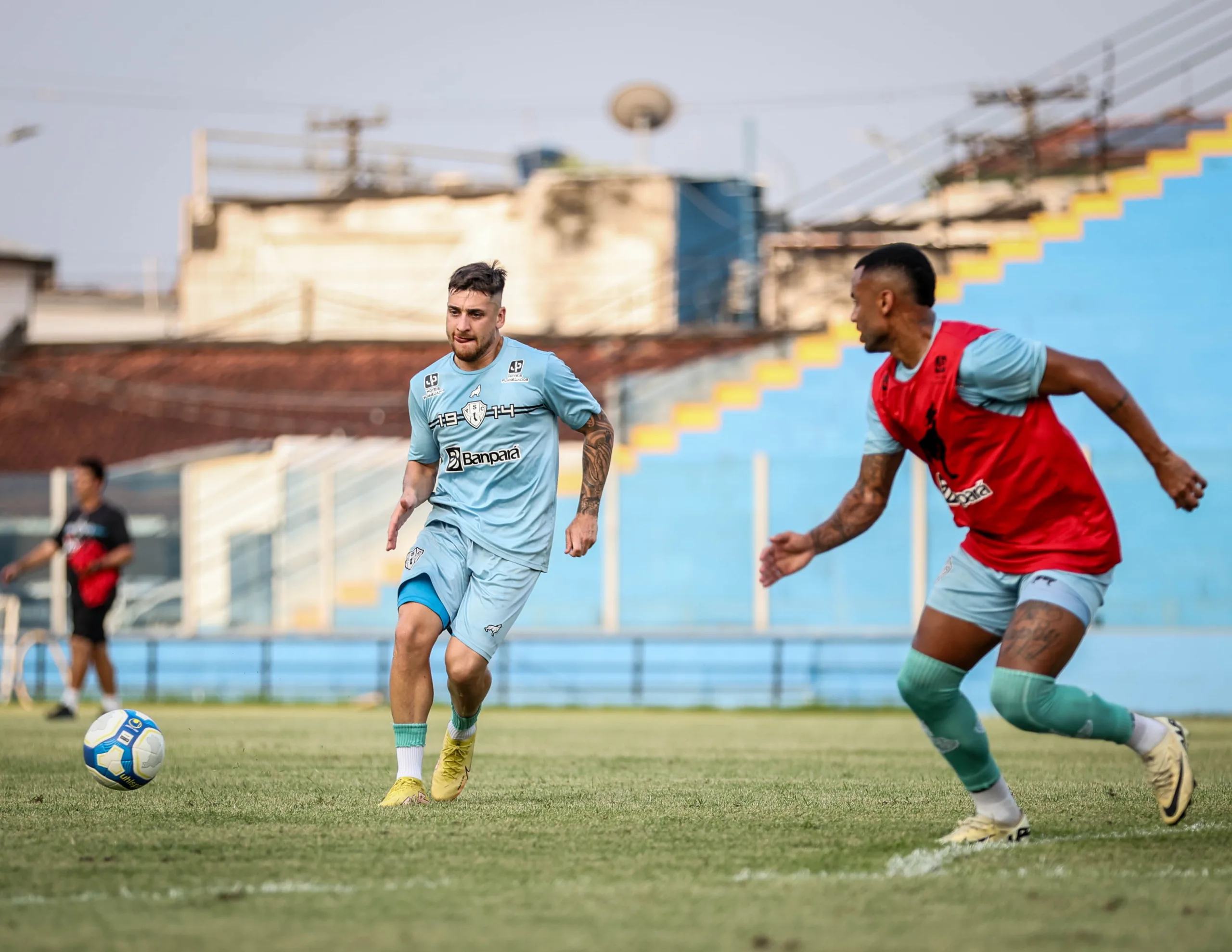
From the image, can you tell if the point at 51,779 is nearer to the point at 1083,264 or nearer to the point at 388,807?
the point at 388,807

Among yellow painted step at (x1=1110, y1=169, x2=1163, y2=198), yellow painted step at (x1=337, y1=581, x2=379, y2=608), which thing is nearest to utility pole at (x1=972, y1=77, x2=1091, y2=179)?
yellow painted step at (x1=1110, y1=169, x2=1163, y2=198)

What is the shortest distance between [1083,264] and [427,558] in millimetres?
14876

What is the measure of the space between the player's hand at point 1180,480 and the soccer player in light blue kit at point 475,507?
2.47 meters

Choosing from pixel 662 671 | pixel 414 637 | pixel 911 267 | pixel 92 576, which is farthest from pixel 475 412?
pixel 662 671

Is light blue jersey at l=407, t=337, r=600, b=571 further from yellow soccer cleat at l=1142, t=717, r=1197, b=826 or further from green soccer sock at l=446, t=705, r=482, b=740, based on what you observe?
yellow soccer cleat at l=1142, t=717, r=1197, b=826

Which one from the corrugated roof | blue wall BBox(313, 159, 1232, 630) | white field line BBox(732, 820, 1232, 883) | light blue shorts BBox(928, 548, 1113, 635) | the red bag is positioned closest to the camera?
white field line BBox(732, 820, 1232, 883)

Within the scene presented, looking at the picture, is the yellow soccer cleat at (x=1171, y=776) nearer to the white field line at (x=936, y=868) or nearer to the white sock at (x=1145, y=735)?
the white sock at (x=1145, y=735)

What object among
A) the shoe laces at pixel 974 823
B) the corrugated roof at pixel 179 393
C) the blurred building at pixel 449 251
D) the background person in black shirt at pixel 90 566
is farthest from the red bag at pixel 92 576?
the blurred building at pixel 449 251

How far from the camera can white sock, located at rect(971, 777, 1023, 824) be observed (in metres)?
6.03

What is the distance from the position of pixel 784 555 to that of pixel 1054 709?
1150 mm

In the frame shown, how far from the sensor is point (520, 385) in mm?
7289

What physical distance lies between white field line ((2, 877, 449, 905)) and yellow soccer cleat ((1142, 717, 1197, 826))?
2.57 meters

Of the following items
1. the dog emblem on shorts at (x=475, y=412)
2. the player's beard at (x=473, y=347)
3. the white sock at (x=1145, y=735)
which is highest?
the player's beard at (x=473, y=347)

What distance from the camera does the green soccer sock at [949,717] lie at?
599cm
